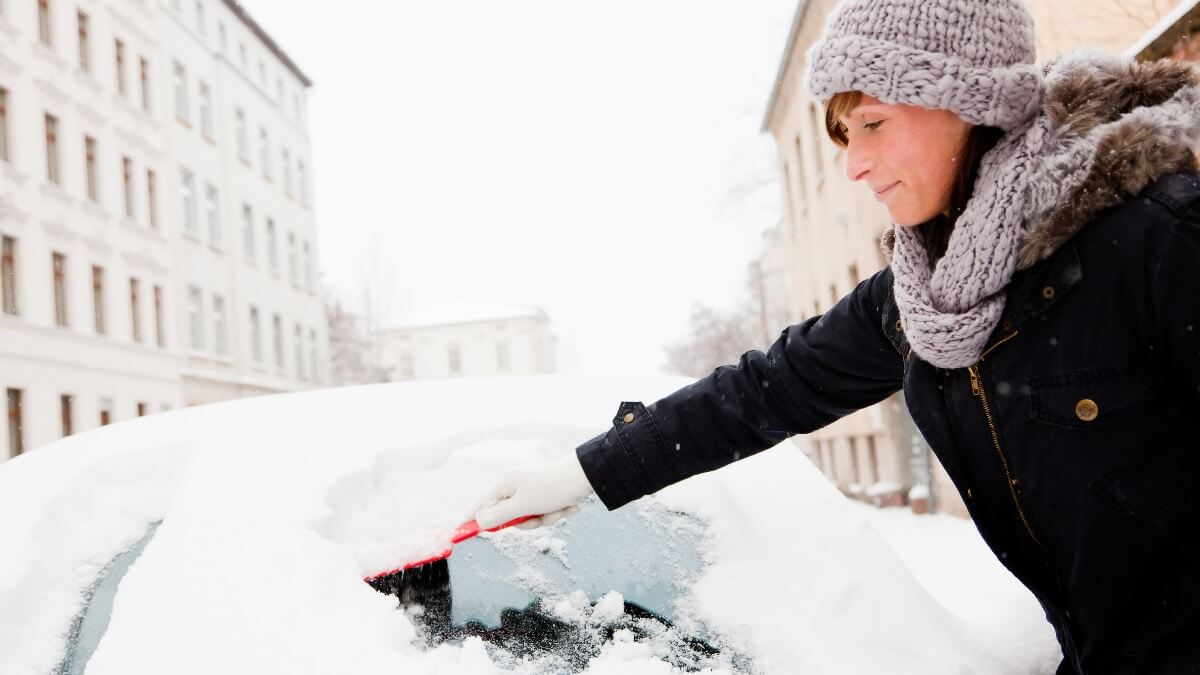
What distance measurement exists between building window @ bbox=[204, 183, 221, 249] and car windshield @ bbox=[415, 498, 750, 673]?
2567 cm

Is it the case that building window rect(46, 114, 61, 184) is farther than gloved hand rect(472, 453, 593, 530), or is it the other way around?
building window rect(46, 114, 61, 184)

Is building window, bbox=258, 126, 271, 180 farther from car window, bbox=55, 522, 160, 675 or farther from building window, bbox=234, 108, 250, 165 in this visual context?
car window, bbox=55, 522, 160, 675

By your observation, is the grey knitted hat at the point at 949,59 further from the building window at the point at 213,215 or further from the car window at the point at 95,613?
the building window at the point at 213,215

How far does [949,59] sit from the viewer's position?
161 centimetres

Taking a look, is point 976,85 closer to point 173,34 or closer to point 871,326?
point 871,326

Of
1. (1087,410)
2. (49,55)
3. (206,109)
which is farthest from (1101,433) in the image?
(206,109)

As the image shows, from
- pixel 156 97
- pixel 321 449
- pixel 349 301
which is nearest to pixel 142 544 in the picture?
pixel 321 449

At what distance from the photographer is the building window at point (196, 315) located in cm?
2431

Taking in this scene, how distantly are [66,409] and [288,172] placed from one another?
1532cm

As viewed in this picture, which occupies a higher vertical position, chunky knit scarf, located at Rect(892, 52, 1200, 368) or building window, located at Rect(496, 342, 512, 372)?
building window, located at Rect(496, 342, 512, 372)

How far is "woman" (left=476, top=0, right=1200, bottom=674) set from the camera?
1.40 metres

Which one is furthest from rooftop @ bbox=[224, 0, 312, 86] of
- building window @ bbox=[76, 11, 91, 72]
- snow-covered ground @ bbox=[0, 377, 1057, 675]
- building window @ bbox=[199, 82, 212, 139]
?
snow-covered ground @ bbox=[0, 377, 1057, 675]

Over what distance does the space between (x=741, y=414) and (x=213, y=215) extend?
26.3 metres

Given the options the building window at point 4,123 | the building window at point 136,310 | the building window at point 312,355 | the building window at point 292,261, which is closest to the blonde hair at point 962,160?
the building window at point 4,123
